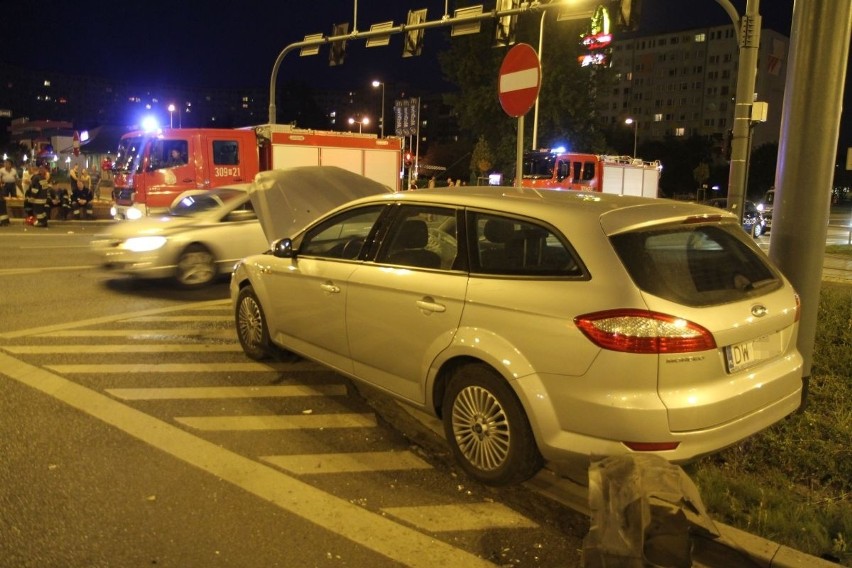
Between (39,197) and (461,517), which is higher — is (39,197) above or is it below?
above

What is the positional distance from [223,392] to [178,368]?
34.6 inches

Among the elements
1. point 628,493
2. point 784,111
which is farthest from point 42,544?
point 784,111

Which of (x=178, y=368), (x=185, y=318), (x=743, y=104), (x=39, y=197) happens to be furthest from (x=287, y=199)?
(x=39, y=197)

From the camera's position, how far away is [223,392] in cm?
579

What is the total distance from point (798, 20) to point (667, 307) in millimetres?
2829

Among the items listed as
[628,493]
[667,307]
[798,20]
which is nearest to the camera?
[628,493]

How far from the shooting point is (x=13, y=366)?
249 inches

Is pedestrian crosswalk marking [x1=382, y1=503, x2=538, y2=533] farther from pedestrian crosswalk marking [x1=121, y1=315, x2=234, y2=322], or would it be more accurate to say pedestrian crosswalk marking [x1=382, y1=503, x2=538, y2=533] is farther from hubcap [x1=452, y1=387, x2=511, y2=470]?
pedestrian crosswalk marking [x1=121, y1=315, x2=234, y2=322]

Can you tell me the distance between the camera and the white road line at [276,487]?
3457mm

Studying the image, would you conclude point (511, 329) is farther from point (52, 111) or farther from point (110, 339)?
point (52, 111)

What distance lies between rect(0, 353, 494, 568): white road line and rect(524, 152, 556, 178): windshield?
22.0 m

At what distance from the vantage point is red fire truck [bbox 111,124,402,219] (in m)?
15.5

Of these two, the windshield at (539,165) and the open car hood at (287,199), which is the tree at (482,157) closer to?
the windshield at (539,165)

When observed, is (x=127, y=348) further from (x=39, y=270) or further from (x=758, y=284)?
(x=758, y=284)
